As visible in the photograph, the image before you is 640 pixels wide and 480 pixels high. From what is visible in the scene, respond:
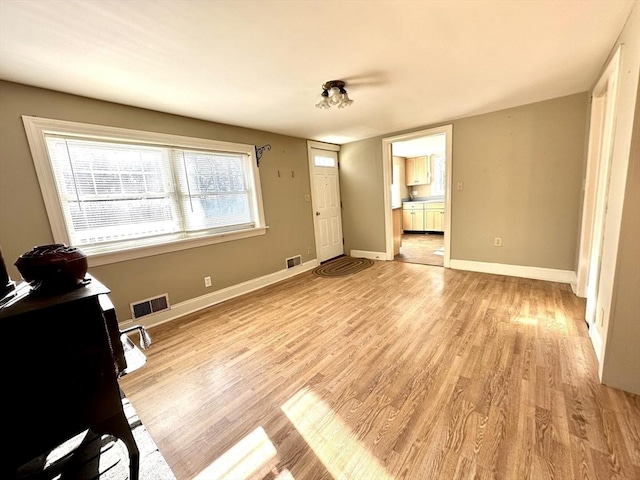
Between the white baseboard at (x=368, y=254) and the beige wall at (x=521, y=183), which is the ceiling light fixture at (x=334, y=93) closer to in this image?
the beige wall at (x=521, y=183)

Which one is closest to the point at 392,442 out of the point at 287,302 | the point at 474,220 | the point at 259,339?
the point at 259,339

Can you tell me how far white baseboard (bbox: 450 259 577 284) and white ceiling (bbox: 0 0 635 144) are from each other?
2076 millimetres

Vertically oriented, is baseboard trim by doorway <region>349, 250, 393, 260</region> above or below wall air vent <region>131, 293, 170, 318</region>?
below

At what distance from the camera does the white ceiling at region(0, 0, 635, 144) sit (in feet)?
4.38

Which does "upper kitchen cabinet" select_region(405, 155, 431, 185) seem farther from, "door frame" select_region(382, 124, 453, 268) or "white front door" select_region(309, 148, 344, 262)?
"white front door" select_region(309, 148, 344, 262)

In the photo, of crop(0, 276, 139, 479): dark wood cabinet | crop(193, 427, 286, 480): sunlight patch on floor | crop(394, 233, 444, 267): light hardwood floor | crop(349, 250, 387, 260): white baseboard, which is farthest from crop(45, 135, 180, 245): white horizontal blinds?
crop(394, 233, 444, 267): light hardwood floor

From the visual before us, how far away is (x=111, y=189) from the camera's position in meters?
2.39

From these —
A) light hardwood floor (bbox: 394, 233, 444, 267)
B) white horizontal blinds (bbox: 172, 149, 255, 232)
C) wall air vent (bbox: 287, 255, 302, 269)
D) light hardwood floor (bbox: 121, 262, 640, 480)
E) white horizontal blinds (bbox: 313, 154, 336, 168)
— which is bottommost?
light hardwood floor (bbox: 121, 262, 640, 480)

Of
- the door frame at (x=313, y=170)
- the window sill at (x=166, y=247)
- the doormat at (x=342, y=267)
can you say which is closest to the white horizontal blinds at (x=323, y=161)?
the door frame at (x=313, y=170)

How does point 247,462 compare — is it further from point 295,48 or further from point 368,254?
point 368,254

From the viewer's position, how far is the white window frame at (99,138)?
2.01 m

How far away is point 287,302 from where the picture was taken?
310cm

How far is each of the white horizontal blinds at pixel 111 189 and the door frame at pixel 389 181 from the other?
325 cm

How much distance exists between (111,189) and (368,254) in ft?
12.8
